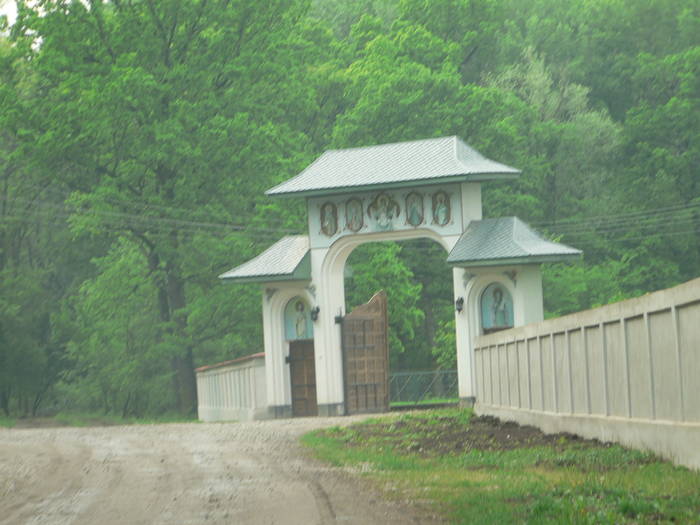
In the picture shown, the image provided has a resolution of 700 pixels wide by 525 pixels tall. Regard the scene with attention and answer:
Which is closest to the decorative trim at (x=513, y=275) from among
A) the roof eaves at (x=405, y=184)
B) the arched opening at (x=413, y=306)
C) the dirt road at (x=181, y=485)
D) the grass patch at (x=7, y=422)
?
the roof eaves at (x=405, y=184)

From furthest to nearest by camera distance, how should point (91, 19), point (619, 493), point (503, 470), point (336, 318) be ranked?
1. point (91, 19)
2. point (336, 318)
3. point (503, 470)
4. point (619, 493)

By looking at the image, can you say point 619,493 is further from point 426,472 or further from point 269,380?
point 269,380

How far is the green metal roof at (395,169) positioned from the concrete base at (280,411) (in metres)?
6.51

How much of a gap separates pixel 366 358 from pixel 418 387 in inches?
510

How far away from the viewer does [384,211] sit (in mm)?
38000

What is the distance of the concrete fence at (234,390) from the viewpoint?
41.4 meters

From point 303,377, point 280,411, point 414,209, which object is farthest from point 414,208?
point 280,411

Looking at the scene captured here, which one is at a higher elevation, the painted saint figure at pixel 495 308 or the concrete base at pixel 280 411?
the painted saint figure at pixel 495 308

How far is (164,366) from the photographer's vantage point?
210 ft

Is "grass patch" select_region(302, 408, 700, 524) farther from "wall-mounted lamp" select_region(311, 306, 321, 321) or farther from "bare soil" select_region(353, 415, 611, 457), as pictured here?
"wall-mounted lamp" select_region(311, 306, 321, 321)

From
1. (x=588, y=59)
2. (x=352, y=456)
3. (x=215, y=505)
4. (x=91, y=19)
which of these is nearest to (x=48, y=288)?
(x=91, y=19)

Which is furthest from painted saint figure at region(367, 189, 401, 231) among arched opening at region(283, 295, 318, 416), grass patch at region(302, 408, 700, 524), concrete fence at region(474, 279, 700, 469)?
grass patch at region(302, 408, 700, 524)

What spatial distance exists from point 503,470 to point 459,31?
→ 59166 millimetres

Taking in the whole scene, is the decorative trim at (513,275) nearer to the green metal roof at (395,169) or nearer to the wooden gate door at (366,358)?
the green metal roof at (395,169)
